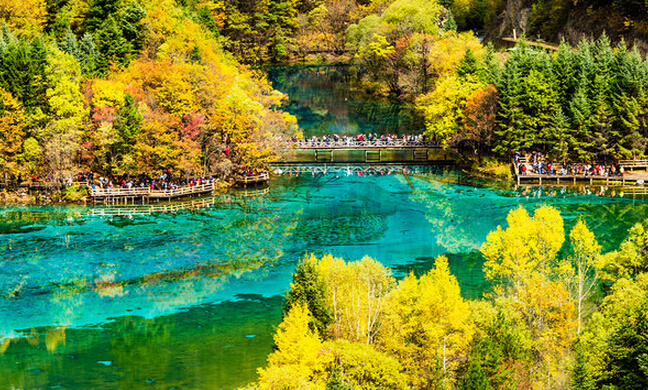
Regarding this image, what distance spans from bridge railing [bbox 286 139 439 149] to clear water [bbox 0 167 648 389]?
7.20 metres

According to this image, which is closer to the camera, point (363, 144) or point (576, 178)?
point (576, 178)

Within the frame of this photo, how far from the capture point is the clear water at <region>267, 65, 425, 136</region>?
112 metres

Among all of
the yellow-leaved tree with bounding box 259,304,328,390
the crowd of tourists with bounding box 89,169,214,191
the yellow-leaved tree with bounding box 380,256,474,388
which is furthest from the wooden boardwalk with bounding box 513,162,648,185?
the yellow-leaved tree with bounding box 259,304,328,390

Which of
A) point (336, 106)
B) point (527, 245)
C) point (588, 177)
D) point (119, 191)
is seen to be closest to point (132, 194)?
point (119, 191)

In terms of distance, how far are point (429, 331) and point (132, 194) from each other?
153ft

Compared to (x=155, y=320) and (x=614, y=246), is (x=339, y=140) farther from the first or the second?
(x=155, y=320)

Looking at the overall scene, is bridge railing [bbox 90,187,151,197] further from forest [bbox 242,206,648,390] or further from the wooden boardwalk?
forest [bbox 242,206,648,390]

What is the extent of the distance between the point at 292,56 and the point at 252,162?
67994 mm

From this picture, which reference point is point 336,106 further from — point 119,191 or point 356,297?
point 356,297

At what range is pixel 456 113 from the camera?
304 ft

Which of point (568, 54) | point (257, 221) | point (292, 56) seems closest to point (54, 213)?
point (257, 221)

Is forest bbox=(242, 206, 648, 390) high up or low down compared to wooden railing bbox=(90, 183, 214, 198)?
down

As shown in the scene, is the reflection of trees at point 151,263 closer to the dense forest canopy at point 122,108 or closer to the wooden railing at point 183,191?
the wooden railing at point 183,191

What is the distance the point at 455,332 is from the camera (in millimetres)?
38812
